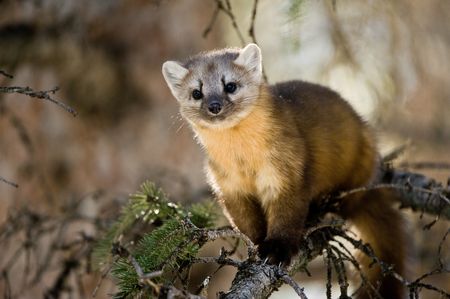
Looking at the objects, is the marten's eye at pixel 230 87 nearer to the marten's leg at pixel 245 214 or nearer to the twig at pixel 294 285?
the marten's leg at pixel 245 214

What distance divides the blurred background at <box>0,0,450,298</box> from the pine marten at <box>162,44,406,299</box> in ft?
4.03

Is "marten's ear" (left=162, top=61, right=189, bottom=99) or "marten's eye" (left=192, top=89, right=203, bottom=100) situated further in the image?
"marten's ear" (left=162, top=61, right=189, bottom=99)

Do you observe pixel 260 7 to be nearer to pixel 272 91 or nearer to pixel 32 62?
pixel 32 62

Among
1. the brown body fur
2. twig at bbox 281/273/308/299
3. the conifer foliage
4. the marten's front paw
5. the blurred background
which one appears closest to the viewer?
the conifer foliage

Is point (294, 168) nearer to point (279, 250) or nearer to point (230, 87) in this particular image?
point (279, 250)

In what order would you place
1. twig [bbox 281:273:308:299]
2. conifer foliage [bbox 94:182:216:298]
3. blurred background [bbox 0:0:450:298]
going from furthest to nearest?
1. blurred background [bbox 0:0:450:298]
2. twig [bbox 281:273:308:299]
3. conifer foliage [bbox 94:182:216:298]

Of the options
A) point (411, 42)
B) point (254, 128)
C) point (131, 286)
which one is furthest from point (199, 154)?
point (131, 286)

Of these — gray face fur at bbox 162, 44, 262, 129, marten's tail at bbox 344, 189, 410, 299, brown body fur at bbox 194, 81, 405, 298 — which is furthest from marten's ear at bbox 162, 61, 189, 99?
marten's tail at bbox 344, 189, 410, 299

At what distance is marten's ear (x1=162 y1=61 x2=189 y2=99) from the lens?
5008 mm

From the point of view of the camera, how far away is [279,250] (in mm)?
4223

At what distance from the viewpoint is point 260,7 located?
25.1 feet

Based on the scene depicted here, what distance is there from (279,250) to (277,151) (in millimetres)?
676

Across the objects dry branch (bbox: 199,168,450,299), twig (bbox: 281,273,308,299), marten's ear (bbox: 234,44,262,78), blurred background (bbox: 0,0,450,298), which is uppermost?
blurred background (bbox: 0,0,450,298)

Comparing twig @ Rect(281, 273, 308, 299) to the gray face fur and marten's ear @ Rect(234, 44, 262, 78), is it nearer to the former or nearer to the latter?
the gray face fur
